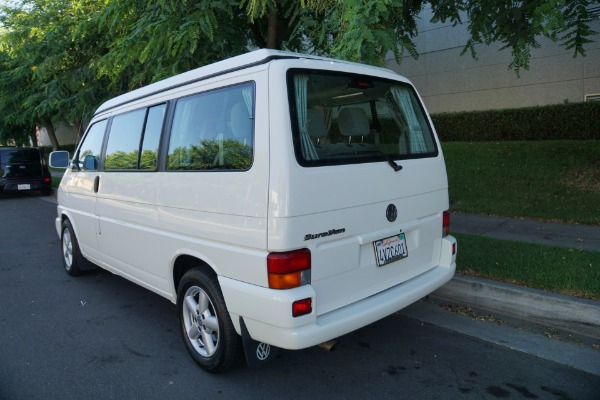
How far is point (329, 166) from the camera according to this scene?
2.85 metres

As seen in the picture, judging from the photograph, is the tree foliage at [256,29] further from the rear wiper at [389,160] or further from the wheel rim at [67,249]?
the wheel rim at [67,249]

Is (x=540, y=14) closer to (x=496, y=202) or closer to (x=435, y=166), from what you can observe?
(x=435, y=166)

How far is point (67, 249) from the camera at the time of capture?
5.97m

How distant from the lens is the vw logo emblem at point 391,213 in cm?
316

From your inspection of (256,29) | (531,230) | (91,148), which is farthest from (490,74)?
(91,148)

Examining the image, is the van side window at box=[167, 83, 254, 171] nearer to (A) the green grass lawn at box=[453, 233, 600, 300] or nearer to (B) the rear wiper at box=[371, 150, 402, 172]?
(B) the rear wiper at box=[371, 150, 402, 172]

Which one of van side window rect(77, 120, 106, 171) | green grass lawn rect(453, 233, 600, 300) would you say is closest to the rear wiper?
green grass lawn rect(453, 233, 600, 300)

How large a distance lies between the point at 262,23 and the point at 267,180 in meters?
6.29

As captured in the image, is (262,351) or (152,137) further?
(152,137)

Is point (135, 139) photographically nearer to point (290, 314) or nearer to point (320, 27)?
point (290, 314)

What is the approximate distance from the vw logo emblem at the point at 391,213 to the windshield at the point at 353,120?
1.09ft

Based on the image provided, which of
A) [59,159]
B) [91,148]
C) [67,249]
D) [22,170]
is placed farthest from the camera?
[22,170]

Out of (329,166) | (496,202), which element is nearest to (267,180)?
(329,166)

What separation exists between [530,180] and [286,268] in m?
7.44
